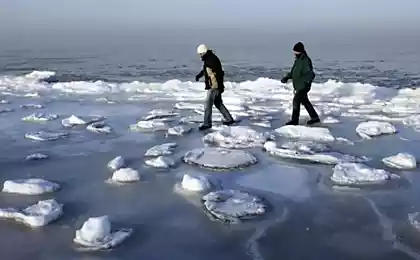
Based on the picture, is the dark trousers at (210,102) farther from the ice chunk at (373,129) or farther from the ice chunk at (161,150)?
the ice chunk at (373,129)

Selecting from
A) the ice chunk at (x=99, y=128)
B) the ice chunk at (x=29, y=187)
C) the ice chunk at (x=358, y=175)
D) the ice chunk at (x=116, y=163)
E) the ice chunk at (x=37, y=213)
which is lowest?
the ice chunk at (x=99, y=128)

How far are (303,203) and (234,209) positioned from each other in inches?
35.2

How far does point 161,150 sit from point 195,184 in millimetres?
2077

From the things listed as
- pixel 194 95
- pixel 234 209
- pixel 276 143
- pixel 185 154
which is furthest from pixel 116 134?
pixel 194 95

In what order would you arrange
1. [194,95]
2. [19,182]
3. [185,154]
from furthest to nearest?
1. [194,95]
2. [185,154]
3. [19,182]

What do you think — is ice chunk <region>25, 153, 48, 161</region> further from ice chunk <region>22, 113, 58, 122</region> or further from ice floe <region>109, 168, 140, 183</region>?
ice chunk <region>22, 113, 58, 122</region>

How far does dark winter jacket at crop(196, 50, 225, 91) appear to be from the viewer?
33.0 ft

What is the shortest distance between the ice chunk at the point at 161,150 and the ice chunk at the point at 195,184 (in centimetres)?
176

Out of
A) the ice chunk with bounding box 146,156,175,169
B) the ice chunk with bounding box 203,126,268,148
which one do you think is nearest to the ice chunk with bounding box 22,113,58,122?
the ice chunk with bounding box 203,126,268,148

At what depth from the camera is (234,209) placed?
5930 millimetres

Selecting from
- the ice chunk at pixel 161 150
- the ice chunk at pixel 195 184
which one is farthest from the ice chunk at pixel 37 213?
the ice chunk at pixel 161 150

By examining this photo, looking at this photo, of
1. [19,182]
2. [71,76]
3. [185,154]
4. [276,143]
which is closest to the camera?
[19,182]

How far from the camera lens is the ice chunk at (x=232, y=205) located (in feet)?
18.9

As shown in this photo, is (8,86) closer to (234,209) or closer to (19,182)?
→ (19,182)
